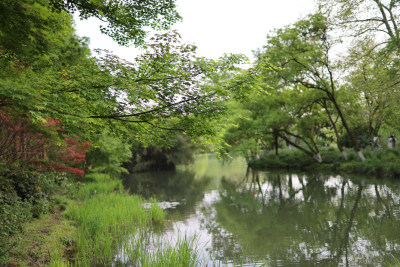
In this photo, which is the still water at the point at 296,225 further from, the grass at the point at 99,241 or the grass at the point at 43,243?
the grass at the point at 43,243

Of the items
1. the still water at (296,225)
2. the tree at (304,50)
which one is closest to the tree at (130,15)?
the still water at (296,225)

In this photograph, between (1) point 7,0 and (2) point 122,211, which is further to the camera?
(2) point 122,211

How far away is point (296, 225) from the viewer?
30.4 ft

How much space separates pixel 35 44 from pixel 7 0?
0.70m

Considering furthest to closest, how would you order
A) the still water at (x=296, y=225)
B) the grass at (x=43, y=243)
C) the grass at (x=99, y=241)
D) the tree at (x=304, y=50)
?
the tree at (x=304, y=50) < the still water at (x=296, y=225) < the grass at (x=43, y=243) < the grass at (x=99, y=241)

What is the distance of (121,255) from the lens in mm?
6445

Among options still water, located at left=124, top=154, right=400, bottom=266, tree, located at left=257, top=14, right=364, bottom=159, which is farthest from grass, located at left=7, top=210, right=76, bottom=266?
tree, located at left=257, top=14, right=364, bottom=159

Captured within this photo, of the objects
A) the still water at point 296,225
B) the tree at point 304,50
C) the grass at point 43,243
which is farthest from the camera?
the tree at point 304,50

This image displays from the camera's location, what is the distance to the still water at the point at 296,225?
21.5 ft

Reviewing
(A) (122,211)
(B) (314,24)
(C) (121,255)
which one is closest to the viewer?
(C) (121,255)

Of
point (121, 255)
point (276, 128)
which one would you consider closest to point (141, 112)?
point (121, 255)

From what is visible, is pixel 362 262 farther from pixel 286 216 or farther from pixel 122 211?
pixel 122 211

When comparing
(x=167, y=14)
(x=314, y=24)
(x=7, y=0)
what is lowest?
(x=7, y=0)

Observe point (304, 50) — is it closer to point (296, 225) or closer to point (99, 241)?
point (296, 225)
